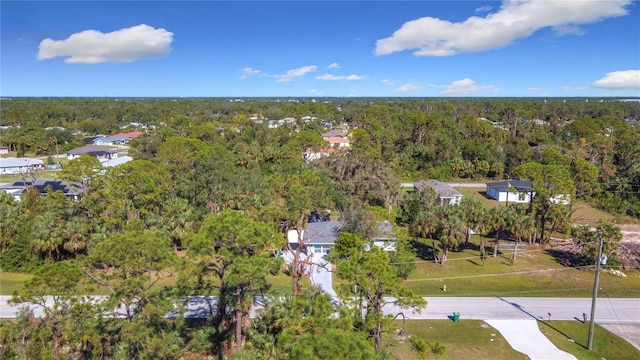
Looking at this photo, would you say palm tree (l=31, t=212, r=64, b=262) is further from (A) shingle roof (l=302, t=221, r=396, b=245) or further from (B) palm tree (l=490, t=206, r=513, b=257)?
(B) palm tree (l=490, t=206, r=513, b=257)

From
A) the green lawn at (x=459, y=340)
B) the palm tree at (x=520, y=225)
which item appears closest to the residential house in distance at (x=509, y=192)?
the palm tree at (x=520, y=225)

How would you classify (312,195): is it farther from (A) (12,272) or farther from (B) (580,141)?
(B) (580,141)

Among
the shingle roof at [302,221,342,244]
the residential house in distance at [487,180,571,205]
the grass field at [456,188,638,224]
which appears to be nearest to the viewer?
the shingle roof at [302,221,342,244]

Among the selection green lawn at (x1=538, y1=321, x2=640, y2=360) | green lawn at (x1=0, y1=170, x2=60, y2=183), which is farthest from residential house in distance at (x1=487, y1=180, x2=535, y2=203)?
green lawn at (x1=0, y1=170, x2=60, y2=183)

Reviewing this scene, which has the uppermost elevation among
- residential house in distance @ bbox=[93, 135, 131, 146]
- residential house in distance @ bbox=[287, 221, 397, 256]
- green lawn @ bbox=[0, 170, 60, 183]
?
residential house in distance @ bbox=[93, 135, 131, 146]

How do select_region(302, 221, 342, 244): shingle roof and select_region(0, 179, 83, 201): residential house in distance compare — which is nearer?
select_region(302, 221, 342, 244): shingle roof

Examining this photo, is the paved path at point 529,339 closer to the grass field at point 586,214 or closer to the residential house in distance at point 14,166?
the grass field at point 586,214

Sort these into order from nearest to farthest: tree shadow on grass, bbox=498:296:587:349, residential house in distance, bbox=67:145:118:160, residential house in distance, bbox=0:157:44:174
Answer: tree shadow on grass, bbox=498:296:587:349, residential house in distance, bbox=0:157:44:174, residential house in distance, bbox=67:145:118:160

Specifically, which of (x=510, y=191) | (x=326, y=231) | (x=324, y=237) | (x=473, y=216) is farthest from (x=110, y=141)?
(x=473, y=216)

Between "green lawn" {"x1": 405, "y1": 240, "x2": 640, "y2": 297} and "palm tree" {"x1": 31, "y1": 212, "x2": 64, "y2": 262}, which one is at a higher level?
"palm tree" {"x1": 31, "y1": 212, "x2": 64, "y2": 262}
